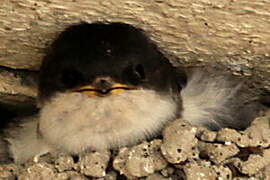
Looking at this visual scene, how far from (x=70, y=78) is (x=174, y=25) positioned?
39 centimetres

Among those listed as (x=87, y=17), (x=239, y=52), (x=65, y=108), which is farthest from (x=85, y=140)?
(x=239, y=52)

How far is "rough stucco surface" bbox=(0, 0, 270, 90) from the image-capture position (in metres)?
2.12

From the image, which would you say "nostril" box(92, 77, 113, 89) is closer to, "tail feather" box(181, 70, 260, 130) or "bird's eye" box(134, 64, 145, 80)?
"bird's eye" box(134, 64, 145, 80)

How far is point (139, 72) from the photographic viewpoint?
2391 millimetres

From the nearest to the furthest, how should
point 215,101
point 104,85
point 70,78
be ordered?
point 104,85 → point 70,78 → point 215,101

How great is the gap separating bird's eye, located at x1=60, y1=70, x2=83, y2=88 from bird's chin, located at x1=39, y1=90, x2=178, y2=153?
0.13 feet

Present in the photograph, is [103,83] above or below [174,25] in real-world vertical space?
below

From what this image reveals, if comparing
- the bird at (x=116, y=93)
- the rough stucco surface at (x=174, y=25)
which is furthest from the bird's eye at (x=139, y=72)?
the rough stucco surface at (x=174, y=25)

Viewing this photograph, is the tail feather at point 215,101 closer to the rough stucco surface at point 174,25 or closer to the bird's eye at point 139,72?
the rough stucco surface at point 174,25

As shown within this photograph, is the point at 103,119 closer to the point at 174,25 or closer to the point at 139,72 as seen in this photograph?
the point at 139,72

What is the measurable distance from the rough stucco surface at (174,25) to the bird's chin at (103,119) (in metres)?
0.21

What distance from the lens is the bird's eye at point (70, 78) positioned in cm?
230

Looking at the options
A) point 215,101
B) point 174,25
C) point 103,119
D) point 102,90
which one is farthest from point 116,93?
point 215,101

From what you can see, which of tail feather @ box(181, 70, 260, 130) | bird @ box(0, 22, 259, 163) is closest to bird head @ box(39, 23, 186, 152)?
bird @ box(0, 22, 259, 163)
